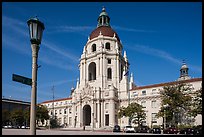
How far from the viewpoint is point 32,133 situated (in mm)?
9383

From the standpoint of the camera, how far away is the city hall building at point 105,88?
73.3 meters

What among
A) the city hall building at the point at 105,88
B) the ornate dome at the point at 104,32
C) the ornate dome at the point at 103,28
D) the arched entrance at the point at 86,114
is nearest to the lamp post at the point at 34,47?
the city hall building at the point at 105,88

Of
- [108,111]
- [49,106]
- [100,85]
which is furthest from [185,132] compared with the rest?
[49,106]

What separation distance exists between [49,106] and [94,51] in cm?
Answer: 3538

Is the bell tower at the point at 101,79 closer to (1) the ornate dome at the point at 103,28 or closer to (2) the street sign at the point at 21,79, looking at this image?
(1) the ornate dome at the point at 103,28

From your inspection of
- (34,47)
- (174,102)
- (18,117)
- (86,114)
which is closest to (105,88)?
(86,114)

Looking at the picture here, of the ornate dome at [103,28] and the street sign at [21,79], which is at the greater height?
the ornate dome at [103,28]

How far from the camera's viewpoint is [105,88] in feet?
260

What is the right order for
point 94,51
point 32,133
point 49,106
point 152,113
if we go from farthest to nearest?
point 49,106 → point 94,51 → point 152,113 → point 32,133

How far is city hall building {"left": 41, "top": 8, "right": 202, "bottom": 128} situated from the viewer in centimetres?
7331

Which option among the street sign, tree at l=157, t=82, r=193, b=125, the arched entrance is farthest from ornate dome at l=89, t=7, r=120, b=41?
the street sign

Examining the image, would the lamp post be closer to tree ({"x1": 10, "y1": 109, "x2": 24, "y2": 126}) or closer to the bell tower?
the bell tower

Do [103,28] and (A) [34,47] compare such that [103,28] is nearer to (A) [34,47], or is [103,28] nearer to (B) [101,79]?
(B) [101,79]

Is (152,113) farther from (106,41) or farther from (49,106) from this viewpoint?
(49,106)
